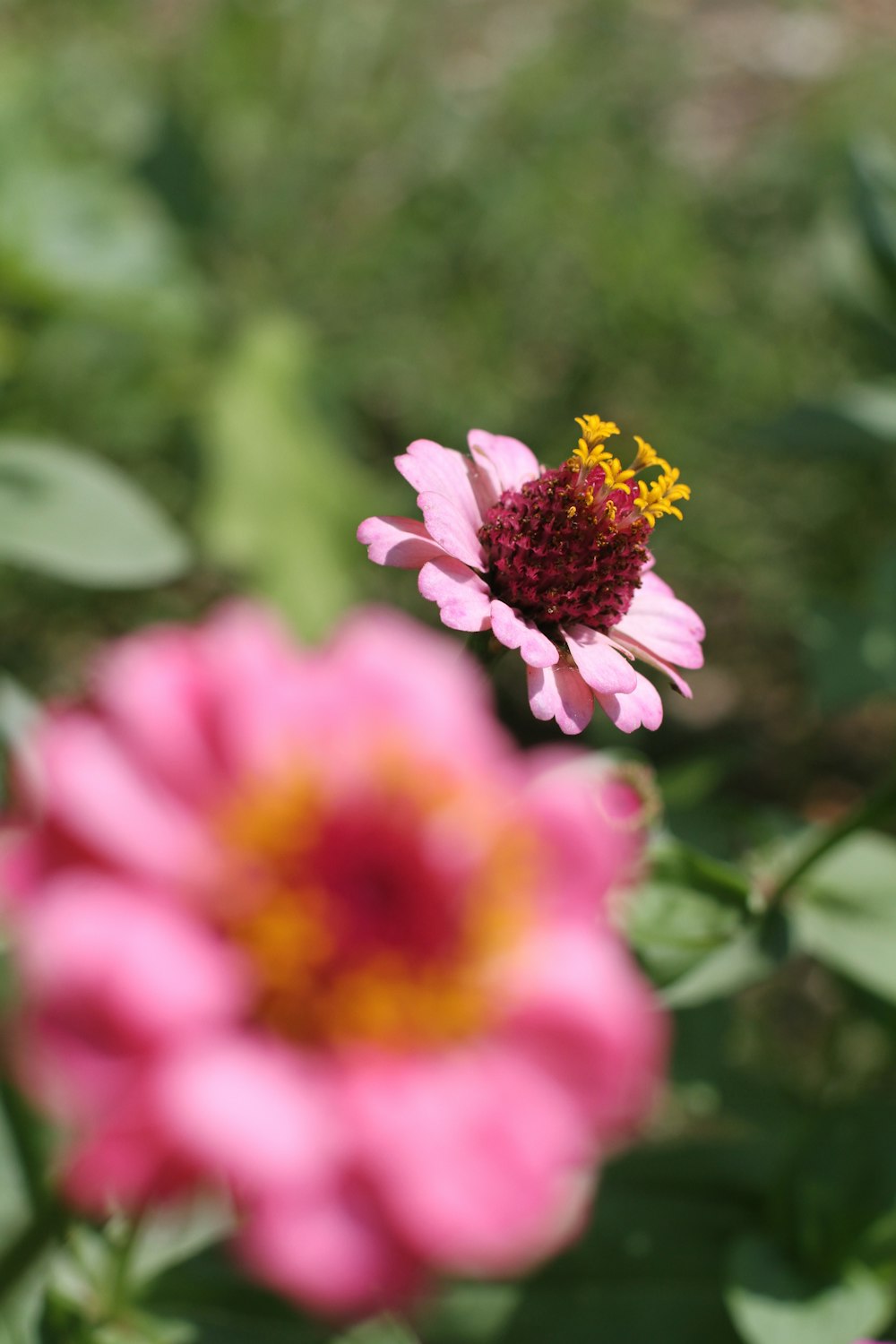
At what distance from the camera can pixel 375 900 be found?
1.39ft

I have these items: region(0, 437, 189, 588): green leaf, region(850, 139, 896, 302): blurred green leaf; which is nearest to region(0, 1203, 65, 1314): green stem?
region(0, 437, 189, 588): green leaf

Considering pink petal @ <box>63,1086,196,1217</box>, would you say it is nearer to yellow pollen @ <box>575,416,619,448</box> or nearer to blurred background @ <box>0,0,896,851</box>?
yellow pollen @ <box>575,416,619,448</box>

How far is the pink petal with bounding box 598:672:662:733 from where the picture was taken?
634 mm

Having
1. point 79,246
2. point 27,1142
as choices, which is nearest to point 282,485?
point 79,246

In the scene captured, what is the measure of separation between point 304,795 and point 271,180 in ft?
6.21

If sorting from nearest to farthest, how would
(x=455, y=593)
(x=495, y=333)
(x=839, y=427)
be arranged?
1. (x=455, y=593)
2. (x=839, y=427)
3. (x=495, y=333)

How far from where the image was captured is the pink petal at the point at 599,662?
2.08 feet

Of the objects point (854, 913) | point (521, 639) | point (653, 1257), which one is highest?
point (521, 639)

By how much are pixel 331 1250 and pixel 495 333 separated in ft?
5.89

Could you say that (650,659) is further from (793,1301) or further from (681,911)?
(793,1301)

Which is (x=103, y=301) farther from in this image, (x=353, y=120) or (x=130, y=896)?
(x=130, y=896)

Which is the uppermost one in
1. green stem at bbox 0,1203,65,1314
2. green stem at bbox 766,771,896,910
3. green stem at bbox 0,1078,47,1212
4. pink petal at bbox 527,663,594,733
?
pink petal at bbox 527,663,594,733

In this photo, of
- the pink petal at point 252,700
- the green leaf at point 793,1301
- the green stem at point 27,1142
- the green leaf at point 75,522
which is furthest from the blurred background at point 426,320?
the pink petal at point 252,700

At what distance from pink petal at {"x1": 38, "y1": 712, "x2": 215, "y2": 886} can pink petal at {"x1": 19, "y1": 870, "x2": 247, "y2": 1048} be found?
1cm
